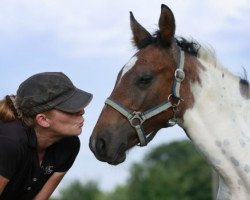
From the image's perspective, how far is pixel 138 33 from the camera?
717 cm

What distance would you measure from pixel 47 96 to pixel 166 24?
1421mm

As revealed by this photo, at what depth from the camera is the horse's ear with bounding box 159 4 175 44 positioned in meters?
6.74

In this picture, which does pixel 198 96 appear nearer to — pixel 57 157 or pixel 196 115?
pixel 196 115

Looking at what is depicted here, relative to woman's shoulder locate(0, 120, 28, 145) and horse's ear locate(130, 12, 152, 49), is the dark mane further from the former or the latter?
woman's shoulder locate(0, 120, 28, 145)

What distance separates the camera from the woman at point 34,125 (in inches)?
243

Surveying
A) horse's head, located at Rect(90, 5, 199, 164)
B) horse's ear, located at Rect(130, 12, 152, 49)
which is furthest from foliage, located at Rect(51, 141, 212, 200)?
horse's head, located at Rect(90, 5, 199, 164)

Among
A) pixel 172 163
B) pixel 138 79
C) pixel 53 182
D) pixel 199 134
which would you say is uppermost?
pixel 138 79

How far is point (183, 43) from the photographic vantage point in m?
7.02

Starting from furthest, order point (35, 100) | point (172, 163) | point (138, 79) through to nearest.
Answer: point (172, 163)
point (138, 79)
point (35, 100)

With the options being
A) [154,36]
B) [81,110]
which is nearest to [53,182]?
[81,110]

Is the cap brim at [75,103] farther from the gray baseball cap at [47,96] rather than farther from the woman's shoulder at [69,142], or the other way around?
the woman's shoulder at [69,142]

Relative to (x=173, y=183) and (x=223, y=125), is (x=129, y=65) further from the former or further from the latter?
(x=173, y=183)

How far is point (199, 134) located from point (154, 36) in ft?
3.63

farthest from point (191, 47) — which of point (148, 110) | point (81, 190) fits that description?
point (81, 190)
